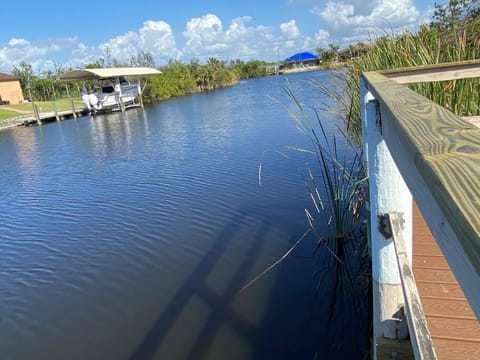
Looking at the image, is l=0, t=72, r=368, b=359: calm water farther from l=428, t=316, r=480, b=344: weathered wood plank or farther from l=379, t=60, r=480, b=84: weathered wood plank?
l=379, t=60, r=480, b=84: weathered wood plank

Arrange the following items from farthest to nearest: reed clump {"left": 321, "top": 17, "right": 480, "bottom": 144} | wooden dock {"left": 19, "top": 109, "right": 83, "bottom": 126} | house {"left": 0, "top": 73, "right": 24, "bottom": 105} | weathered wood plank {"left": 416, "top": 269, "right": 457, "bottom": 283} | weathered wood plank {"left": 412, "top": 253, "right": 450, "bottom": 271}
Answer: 1. house {"left": 0, "top": 73, "right": 24, "bottom": 105}
2. wooden dock {"left": 19, "top": 109, "right": 83, "bottom": 126}
3. reed clump {"left": 321, "top": 17, "right": 480, "bottom": 144}
4. weathered wood plank {"left": 412, "top": 253, "right": 450, "bottom": 271}
5. weathered wood plank {"left": 416, "top": 269, "right": 457, "bottom": 283}

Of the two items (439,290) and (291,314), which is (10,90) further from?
(439,290)

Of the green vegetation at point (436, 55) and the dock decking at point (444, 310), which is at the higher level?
the green vegetation at point (436, 55)

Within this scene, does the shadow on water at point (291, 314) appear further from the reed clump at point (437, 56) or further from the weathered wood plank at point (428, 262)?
the reed clump at point (437, 56)

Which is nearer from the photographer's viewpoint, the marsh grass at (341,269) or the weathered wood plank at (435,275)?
the weathered wood plank at (435,275)

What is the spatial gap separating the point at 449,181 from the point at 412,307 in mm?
945

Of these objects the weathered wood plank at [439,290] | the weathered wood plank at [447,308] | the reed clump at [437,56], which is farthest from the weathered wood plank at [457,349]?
the reed clump at [437,56]

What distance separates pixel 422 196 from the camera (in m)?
0.70

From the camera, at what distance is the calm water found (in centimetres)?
349

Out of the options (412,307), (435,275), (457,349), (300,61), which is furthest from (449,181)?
(300,61)

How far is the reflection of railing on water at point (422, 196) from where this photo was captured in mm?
515

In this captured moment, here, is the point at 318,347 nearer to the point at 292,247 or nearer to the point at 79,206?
the point at 292,247

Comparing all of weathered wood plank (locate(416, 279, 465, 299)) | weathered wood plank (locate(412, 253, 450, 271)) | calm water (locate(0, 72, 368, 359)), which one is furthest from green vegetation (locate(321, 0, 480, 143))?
weathered wood plank (locate(416, 279, 465, 299))

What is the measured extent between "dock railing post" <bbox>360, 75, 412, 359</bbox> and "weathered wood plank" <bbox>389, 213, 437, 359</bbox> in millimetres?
76
